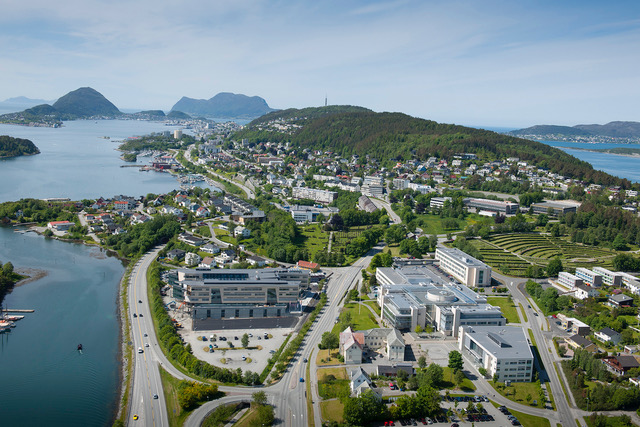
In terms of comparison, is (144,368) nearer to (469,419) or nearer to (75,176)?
(469,419)

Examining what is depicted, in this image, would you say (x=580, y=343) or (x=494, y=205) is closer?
(x=580, y=343)

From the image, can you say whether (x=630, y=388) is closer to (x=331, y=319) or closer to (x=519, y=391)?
(x=519, y=391)

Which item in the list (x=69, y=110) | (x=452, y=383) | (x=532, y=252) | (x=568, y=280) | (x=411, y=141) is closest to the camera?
(x=452, y=383)

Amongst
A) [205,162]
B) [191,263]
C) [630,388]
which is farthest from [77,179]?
[630,388]

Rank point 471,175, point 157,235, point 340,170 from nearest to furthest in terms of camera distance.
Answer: point 157,235 → point 471,175 → point 340,170

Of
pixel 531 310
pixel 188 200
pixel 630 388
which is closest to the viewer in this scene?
pixel 630 388

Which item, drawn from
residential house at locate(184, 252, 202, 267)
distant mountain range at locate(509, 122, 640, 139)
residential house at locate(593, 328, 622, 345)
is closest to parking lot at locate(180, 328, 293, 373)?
Answer: residential house at locate(184, 252, 202, 267)

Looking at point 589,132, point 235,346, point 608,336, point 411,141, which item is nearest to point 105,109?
point 411,141
